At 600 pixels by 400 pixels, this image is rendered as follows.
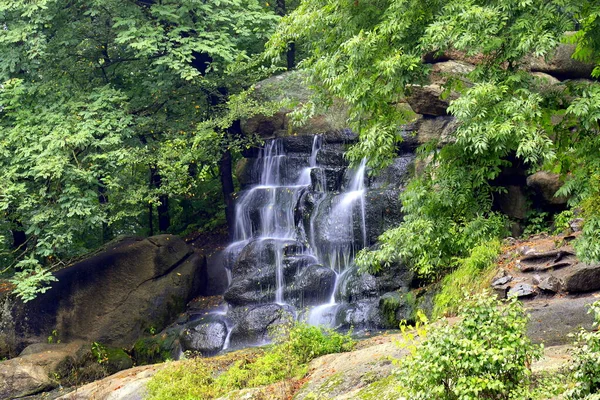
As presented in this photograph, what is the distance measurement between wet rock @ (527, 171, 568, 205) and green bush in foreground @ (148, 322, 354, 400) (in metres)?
6.35

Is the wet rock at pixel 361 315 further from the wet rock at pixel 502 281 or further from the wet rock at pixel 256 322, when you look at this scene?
the wet rock at pixel 502 281

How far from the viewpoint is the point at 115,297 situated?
18.3 meters

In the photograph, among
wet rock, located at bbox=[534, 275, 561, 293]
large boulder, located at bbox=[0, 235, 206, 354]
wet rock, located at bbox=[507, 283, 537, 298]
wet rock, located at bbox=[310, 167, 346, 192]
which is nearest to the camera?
wet rock, located at bbox=[534, 275, 561, 293]

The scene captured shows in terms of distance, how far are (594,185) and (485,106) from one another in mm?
1678

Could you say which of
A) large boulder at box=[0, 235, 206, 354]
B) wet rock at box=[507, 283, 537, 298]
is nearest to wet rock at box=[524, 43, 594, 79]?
wet rock at box=[507, 283, 537, 298]

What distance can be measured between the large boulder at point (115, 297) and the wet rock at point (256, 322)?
303 centimetres

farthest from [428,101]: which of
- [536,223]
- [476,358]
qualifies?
[476,358]

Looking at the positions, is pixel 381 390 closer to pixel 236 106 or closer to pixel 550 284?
→ pixel 550 284

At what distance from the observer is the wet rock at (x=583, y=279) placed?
35.4 feet

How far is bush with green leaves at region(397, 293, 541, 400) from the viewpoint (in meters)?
5.22

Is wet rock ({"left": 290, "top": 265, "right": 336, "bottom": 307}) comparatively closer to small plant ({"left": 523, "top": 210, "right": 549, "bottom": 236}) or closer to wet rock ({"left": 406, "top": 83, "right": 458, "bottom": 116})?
small plant ({"left": 523, "top": 210, "right": 549, "bottom": 236})

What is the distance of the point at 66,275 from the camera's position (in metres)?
18.0

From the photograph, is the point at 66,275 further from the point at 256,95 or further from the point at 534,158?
the point at 534,158

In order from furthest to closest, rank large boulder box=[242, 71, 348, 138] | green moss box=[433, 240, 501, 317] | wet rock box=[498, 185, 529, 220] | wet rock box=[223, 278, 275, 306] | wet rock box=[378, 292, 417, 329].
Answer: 1. large boulder box=[242, 71, 348, 138]
2. wet rock box=[223, 278, 275, 306]
3. wet rock box=[498, 185, 529, 220]
4. wet rock box=[378, 292, 417, 329]
5. green moss box=[433, 240, 501, 317]
